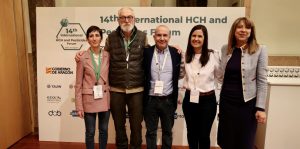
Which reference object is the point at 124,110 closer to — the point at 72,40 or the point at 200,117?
the point at 200,117

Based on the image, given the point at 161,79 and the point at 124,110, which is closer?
the point at 161,79

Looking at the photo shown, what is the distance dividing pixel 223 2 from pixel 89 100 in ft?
7.92

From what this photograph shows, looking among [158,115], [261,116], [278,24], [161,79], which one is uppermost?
[278,24]

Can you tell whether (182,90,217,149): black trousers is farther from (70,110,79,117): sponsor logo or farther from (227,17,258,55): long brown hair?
(70,110,79,117): sponsor logo

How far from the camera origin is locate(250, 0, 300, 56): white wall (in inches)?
120

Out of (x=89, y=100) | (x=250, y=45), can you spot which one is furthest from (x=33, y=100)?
(x=250, y=45)

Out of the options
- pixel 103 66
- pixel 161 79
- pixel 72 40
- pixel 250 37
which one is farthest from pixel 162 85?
pixel 72 40

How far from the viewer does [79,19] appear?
2873 millimetres

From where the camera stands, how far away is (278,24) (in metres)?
3.08

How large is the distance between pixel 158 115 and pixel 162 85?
33 centimetres

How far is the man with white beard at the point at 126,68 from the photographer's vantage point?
2.17 m

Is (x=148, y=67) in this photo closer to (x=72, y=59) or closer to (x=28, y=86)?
(x=72, y=59)

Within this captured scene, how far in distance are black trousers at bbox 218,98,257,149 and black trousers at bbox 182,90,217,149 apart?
0.42ft

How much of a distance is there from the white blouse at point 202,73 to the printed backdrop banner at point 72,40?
0.79m
